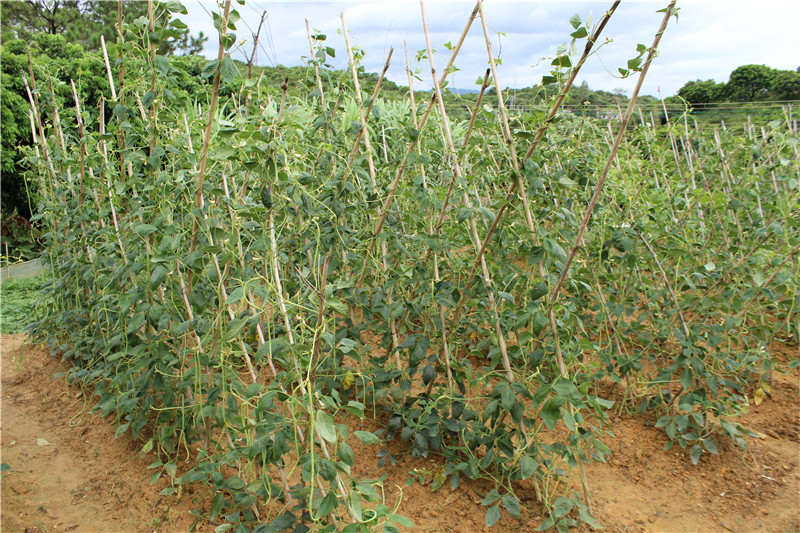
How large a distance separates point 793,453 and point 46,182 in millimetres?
4678

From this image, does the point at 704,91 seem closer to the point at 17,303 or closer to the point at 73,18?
the point at 17,303

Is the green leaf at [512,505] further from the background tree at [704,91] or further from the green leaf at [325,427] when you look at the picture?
the background tree at [704,91]

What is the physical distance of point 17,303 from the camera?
4.70 metres

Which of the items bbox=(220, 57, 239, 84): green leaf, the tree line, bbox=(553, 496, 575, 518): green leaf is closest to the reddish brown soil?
bbox=(553, 496, 575, 518): green leaf

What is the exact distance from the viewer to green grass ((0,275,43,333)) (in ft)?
13.4

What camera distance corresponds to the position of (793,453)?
8.35 feet

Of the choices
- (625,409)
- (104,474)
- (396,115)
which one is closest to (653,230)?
(625,409)

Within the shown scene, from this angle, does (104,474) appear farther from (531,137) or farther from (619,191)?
(619,191)

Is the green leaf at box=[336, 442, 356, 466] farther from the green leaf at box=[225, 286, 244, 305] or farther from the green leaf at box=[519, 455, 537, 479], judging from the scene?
the green leaf at box=[519, 455, 537, 479]

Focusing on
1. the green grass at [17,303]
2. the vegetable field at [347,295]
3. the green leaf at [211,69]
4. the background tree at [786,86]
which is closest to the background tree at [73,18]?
the green grass at [17,303]

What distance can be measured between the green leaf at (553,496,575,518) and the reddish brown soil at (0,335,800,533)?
0.51 feet

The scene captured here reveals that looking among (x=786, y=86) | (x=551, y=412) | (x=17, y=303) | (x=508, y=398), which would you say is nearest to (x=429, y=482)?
(x=508, y=398)

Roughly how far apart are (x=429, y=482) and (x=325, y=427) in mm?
1084

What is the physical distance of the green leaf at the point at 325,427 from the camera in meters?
1.30
